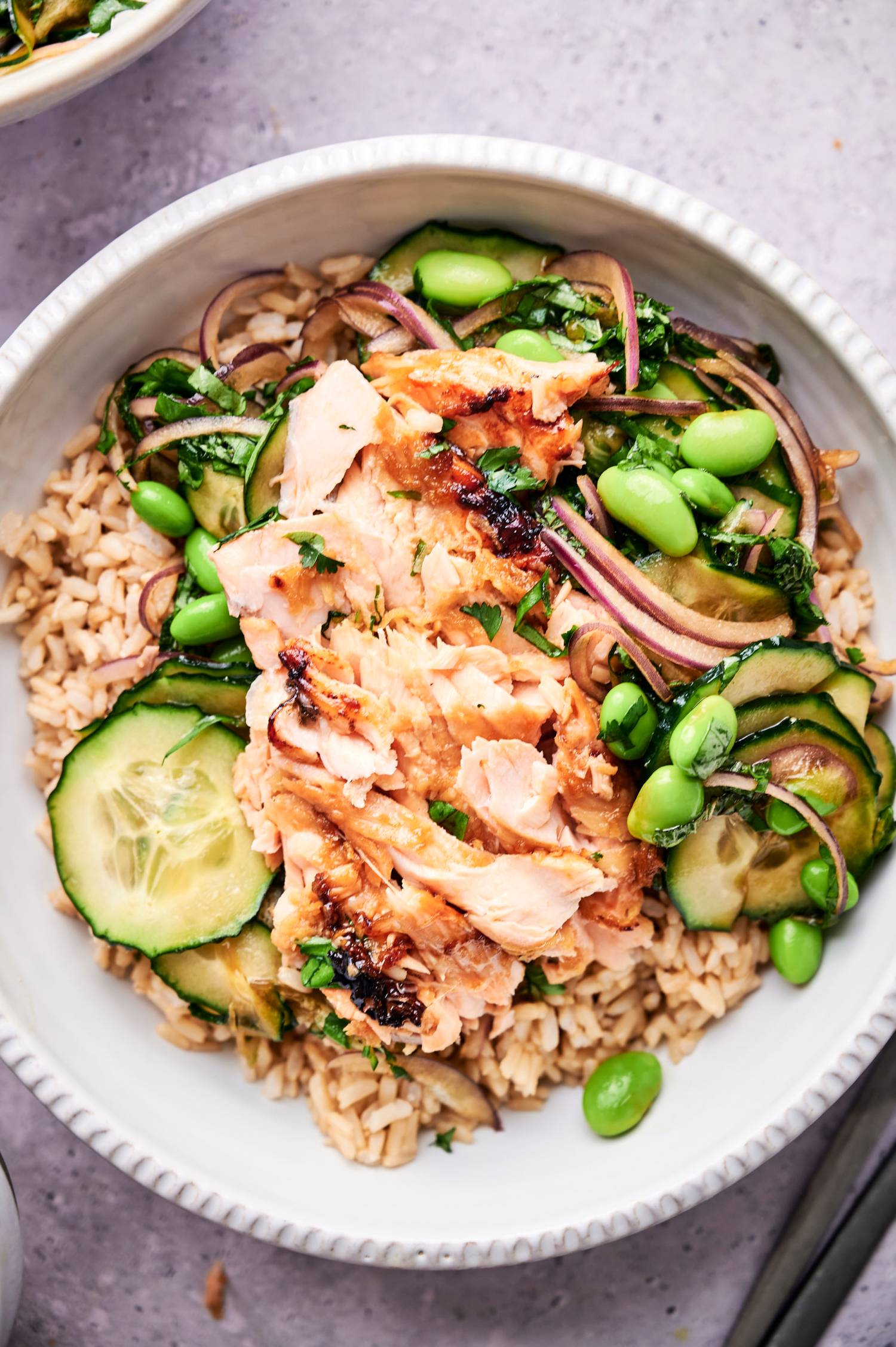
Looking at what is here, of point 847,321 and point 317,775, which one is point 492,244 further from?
point 317,775

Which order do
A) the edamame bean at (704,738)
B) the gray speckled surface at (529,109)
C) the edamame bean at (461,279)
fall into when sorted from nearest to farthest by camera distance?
the edamame bean at (704,738) < the edamame bean at (461,279) < the gray speckled surface at (529,109)

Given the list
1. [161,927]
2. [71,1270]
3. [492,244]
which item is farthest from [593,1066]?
[492,244]

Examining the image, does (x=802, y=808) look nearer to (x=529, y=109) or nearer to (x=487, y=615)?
(x=487, y=615)

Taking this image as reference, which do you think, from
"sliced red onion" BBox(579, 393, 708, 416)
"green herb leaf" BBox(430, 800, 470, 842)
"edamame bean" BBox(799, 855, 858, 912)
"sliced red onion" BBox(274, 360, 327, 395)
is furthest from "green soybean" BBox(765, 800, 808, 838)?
"sliced red onion" BBox(274, 360, 327, 395)

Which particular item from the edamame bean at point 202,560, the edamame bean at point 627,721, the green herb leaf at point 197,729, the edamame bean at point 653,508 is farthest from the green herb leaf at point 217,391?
the edamame bean at point 627,721

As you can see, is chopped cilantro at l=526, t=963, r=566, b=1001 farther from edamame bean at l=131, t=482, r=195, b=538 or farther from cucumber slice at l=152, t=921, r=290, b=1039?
edamame bean at l=131, t=482, r=195, b=538

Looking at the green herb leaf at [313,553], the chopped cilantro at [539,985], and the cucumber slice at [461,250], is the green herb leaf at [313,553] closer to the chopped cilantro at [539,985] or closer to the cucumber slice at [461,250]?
the cucumber slice at [461,250]

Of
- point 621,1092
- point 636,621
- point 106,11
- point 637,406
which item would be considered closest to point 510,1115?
point 621,1092
